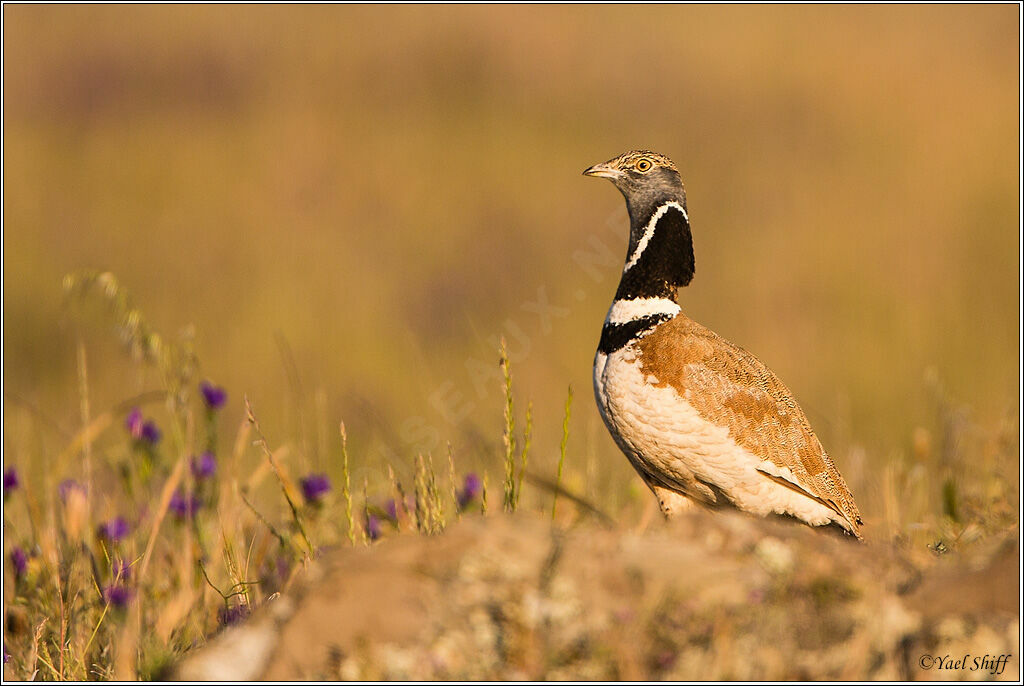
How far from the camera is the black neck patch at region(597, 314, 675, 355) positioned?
4477 mm

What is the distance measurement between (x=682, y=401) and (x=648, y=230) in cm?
75

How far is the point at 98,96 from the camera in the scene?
15727 mm

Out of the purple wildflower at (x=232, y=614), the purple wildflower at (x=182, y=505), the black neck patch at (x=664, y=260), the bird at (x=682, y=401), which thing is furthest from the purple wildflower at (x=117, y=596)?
the black neck patch at (x=664, y=260)

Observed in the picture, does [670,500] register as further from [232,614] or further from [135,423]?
[135,423]

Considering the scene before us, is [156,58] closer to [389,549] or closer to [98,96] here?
[98,96]

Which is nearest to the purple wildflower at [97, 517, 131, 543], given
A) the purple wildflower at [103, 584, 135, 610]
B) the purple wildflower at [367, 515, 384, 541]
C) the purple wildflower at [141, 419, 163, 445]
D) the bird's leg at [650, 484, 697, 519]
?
the purple wildflower at [141, 419, 163, 445]

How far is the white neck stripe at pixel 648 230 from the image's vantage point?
4598 mm

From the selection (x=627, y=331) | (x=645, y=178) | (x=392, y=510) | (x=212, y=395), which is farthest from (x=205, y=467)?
(x=645, y=178)

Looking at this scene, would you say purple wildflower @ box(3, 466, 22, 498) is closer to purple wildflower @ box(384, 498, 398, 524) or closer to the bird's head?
purple wildflower @ box(384, 498, 398, 524)

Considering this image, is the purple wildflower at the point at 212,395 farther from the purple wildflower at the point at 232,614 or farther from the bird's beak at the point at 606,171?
the bird's beak at the point at 606,171

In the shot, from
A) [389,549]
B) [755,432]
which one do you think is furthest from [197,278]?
[389,549]

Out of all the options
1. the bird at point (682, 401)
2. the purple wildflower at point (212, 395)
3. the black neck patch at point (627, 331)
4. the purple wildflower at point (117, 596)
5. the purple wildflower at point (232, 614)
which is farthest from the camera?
the purple wildflower at point (212, 395)

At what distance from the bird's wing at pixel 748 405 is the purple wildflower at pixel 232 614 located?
5.46 ft

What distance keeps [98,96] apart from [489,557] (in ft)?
48.1
